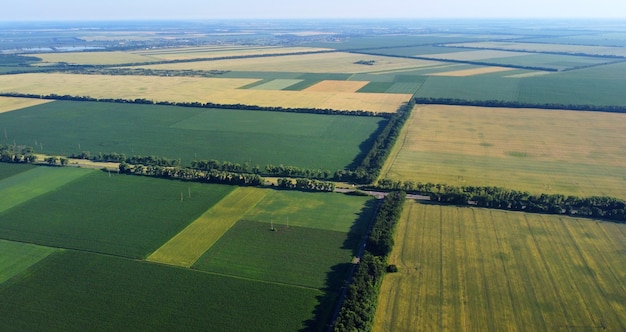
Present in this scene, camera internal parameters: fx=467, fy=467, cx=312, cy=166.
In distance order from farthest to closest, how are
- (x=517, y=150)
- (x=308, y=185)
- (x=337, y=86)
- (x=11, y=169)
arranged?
(x=337, y=86), (x=517, y=150), (x=11, y=169), (x=308, y=185)

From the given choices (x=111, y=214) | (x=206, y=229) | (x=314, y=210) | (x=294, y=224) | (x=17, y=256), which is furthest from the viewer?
(x=314, y=210)

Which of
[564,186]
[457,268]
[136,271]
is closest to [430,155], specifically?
[564,186]

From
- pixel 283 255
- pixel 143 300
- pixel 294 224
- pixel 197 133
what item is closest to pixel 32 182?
pixel 197 133

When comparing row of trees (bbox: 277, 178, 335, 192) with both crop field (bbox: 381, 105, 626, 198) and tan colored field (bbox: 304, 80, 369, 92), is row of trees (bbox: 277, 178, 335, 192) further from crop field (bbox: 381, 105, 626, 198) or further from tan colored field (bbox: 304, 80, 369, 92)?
tan colored field (bbox: 304, 80, 369, 92)

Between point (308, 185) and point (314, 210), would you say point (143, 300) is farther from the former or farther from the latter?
point (308, 185)

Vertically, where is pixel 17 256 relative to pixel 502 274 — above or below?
above

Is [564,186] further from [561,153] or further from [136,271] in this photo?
[136,271]
